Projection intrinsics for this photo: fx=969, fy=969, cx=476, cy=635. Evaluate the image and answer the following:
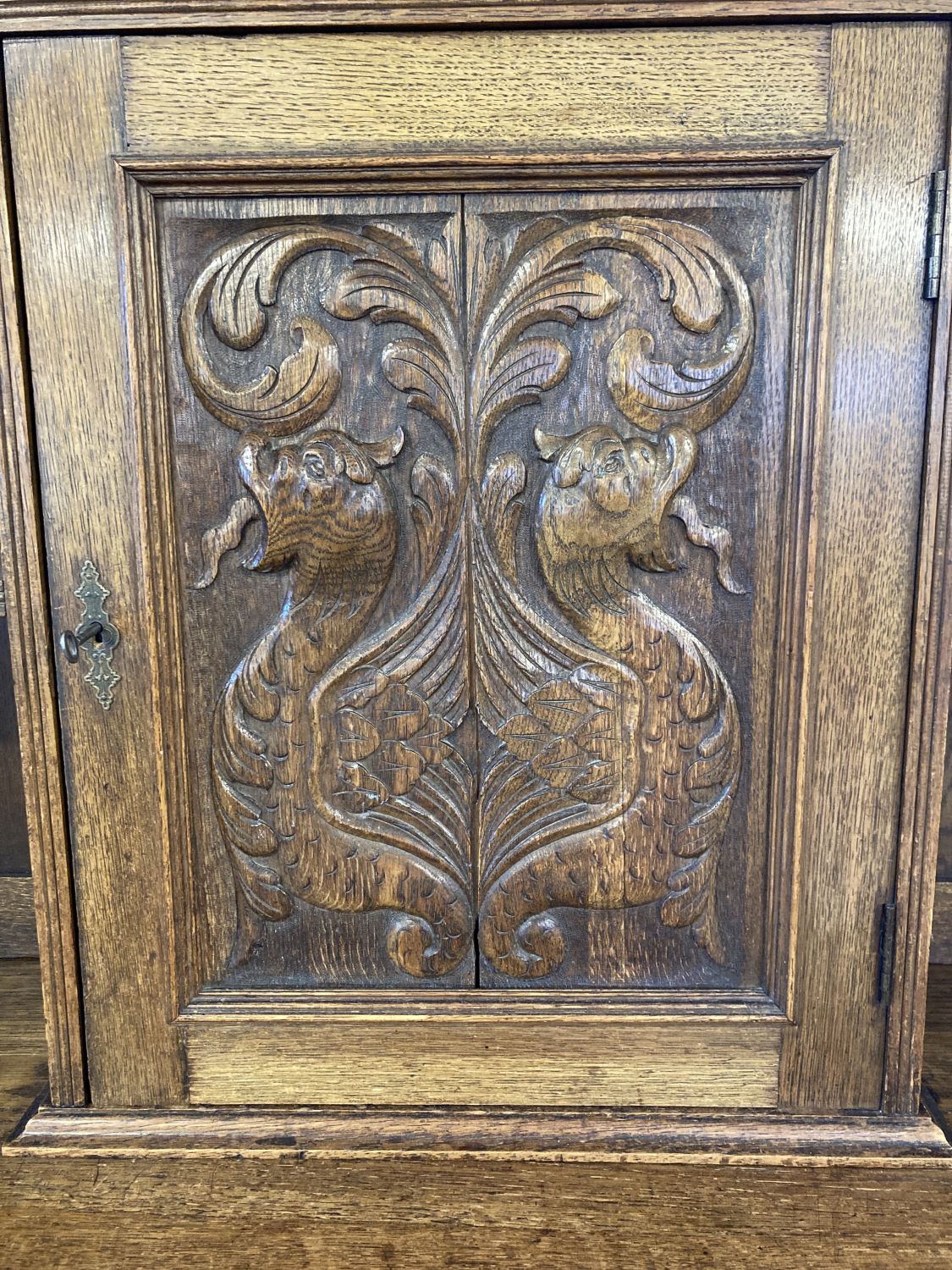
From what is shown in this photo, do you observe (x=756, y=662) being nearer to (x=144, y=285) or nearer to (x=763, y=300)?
(x=763, y=300)

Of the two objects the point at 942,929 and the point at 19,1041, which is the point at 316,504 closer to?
the point at 19,1041

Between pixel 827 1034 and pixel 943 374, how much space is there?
69cm

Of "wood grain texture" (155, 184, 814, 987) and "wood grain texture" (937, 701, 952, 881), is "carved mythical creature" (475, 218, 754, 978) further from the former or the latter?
"wood grain texture" (937, 701, 952, 881)

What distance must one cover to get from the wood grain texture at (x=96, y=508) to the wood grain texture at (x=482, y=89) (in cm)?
8

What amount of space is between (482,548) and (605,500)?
0.13 metres

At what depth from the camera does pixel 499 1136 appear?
1037 millimetres

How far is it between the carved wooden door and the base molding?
25 millimetres

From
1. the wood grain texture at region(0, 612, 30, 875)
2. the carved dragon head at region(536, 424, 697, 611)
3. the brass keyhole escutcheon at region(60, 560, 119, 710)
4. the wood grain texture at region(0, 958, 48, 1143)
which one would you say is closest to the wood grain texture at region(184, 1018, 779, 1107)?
the wood grain texture at region(0, 958, 48, 1143)

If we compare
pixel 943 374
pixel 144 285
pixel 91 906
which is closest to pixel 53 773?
pixel 91 906

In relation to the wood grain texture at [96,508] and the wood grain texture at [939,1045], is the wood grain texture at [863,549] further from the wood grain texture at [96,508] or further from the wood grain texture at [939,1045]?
the wood grain texture at [96,508]

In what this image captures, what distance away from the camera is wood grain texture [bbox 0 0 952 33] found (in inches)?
34.5

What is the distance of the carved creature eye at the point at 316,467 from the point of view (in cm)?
97

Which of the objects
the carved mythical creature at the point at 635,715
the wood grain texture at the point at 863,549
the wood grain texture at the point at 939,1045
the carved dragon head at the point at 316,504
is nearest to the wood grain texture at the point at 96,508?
the carved dragon head at the point at 316,504

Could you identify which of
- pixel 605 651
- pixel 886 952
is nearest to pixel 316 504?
pixel 605 651
